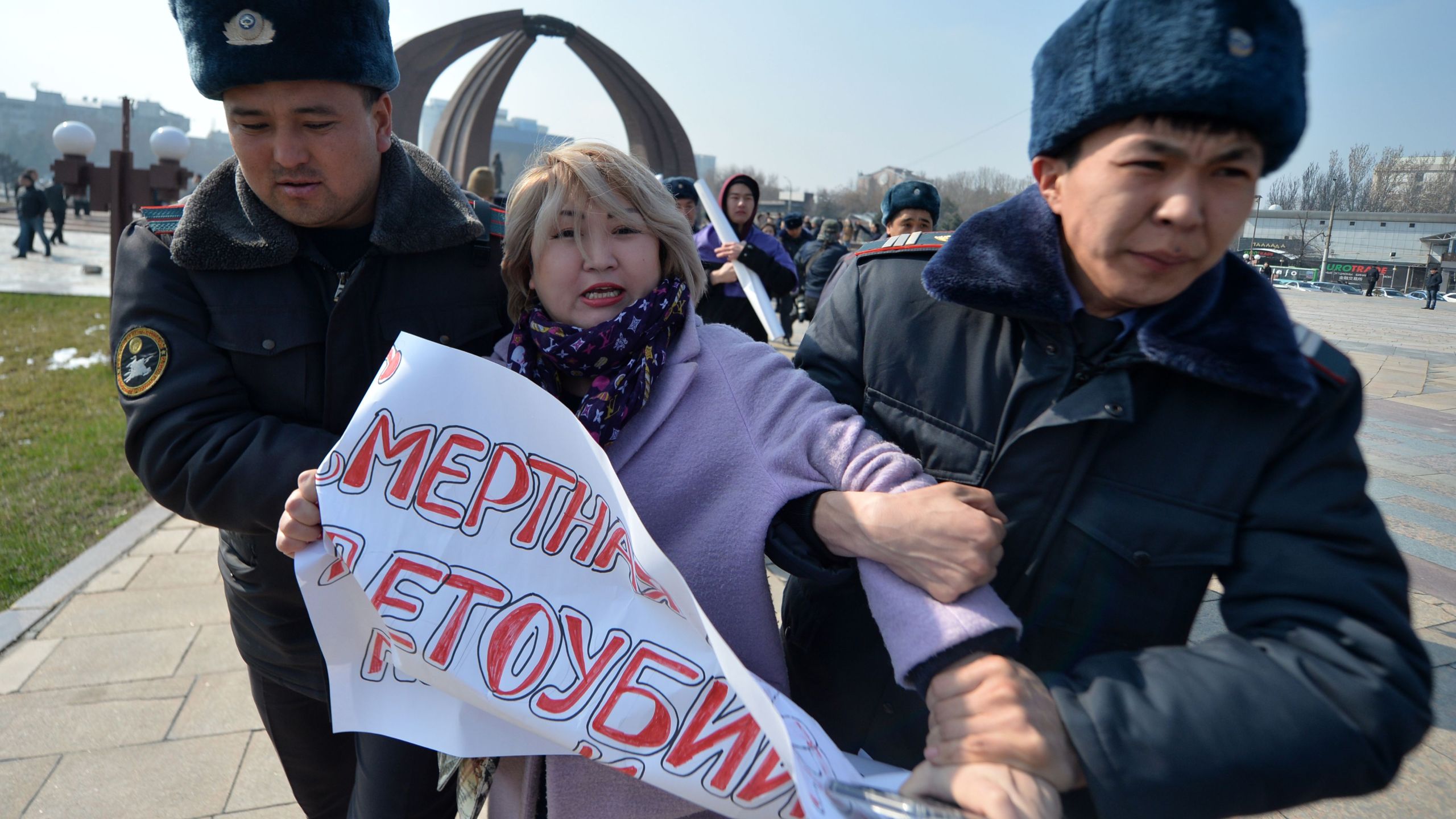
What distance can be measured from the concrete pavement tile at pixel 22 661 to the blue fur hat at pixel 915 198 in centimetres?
475

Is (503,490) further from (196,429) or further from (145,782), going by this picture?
(145,782)

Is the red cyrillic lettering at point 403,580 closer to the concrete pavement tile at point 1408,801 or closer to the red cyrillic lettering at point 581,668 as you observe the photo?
the red cyrillic lettering at point 581,668

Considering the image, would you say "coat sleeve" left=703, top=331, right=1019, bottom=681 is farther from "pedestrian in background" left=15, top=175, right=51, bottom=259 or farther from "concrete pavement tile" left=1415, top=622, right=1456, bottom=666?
"pedestrian in background" left=15, top=175, right=51, bottom=259

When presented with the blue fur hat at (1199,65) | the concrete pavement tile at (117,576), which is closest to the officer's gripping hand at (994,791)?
the blue fur hat at (1199,65)

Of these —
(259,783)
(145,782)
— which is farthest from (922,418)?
(145,782)

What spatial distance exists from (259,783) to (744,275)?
3.72 meters

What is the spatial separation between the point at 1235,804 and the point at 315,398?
1688 millimetres

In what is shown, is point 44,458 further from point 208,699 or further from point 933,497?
point 933,497

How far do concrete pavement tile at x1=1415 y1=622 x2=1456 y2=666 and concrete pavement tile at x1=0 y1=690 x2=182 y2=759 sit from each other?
4868 mm

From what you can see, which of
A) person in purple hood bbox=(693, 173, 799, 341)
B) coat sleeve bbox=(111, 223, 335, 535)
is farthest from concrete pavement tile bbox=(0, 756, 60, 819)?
person in purple hood bbox=(693, 173, 799, 341)

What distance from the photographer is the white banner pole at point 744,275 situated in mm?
5230

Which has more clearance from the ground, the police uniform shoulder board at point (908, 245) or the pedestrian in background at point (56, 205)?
the police uniform shoulder board at point (908, 245)

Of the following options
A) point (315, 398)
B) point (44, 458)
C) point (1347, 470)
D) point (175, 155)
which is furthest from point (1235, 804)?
point (175, 155)

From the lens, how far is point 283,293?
1.70 metres
